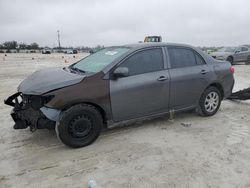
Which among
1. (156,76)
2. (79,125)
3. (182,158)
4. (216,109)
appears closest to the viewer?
(182,158)

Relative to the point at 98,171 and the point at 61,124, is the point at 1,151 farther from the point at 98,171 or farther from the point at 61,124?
the point at 98,171

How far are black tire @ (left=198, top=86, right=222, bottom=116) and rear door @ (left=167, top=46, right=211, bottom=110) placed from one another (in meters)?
0.16

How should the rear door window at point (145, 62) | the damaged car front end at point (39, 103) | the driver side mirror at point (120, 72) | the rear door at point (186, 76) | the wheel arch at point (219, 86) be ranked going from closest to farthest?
→ the damaged car front end at point (39, 103) → the driver side mirror at point (120, 72) → the rear door window at point (145, 62) → the rear door at point (186, 76) → the wheel arch at point (219, 86)

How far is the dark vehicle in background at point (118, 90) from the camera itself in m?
3.76

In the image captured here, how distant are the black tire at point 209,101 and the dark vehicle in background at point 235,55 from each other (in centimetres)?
1397

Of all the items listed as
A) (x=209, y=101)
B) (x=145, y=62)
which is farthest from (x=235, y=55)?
(x=145, y=62)

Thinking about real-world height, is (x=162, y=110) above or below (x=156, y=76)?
below

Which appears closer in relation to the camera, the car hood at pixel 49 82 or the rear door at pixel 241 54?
the car hood at pixel 49 82

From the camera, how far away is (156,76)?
4.51 metres

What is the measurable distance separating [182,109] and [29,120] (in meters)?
2.91

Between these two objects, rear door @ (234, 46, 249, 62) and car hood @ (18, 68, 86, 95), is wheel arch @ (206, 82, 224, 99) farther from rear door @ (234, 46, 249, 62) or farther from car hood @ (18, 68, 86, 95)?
rear door @ (234, 46, 249, 62)

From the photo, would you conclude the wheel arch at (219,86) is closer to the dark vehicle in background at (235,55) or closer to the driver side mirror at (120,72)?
the driver side mirror at (120,72)

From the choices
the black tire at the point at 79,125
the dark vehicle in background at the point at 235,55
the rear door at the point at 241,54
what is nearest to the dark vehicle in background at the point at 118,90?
the black tire at the point at 79,125

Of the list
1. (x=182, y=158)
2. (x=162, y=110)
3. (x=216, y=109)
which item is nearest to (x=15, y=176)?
(x=182, y=158)
